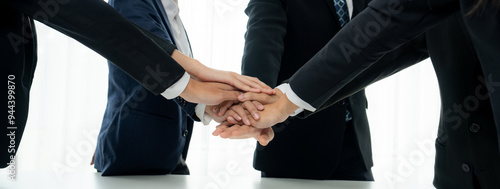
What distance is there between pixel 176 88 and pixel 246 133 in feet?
1.18

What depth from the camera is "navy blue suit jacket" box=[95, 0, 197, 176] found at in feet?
4.12

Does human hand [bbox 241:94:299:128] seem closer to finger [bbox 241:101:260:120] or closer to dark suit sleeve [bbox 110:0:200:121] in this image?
finger [bbox 241:101:260:120]

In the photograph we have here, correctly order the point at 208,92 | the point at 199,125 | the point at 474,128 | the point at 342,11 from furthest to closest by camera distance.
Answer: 1. the point at 199,125
2. the point at 342,11
3. the point at 208,92
4. the point at 474,128

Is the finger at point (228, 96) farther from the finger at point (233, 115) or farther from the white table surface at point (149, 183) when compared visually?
the white table surface at point (149, 183)

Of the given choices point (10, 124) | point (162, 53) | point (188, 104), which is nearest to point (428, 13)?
point (162, 53)

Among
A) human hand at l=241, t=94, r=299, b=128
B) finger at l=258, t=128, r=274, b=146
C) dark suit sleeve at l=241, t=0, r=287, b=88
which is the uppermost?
dark suit sleeve at l=241, t=0, r=287, b=88

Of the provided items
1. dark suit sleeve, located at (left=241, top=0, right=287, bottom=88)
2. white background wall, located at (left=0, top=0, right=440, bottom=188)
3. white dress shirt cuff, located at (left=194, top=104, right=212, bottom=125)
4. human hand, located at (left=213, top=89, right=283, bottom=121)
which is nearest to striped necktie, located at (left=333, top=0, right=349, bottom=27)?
dark suit sleeve, located at (left=241, top=0, right=287, bottom=88)

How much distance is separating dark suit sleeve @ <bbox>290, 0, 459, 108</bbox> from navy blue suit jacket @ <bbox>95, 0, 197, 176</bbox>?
0.39 m

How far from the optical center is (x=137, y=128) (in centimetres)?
126

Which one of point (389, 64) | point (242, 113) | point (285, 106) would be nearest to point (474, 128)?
point (389, 64)

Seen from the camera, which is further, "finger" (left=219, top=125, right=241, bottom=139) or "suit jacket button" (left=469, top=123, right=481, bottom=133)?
"finger" (left=219, top=125, right=241, bottom=139)

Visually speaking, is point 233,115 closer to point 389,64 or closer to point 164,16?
point 164,16

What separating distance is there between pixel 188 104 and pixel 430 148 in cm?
224

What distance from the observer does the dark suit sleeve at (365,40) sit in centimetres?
96
